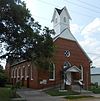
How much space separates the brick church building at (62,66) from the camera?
42.0 m

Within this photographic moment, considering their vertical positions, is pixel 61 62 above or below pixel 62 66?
above

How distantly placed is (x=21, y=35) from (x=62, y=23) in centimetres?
2299

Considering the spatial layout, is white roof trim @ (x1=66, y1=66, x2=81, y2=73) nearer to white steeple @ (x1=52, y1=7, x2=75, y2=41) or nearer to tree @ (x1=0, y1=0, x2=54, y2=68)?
white steeple @ (x1=52, y1=7, x2=75, y2=41)

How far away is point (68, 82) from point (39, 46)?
1692 centimetres

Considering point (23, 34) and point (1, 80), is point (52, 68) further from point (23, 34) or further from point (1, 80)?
point (23, 34)

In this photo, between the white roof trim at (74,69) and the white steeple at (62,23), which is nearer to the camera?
the white roof trim at (74,69)

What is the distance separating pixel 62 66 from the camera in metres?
43.9

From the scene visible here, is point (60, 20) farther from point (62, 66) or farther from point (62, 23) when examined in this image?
point (62, 66)

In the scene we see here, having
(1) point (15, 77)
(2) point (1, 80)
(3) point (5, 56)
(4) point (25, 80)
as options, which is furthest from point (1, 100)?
(1) point (15, 77)

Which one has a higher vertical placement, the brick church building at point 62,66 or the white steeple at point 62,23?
the white steeple at point 62,23

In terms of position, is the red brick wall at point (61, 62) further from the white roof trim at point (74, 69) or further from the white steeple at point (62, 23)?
the white roof trim at point (74, 69)

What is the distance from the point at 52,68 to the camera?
42.5m

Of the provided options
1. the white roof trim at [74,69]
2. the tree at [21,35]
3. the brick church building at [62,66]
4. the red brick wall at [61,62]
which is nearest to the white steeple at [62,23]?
the brick church building at [62,66]

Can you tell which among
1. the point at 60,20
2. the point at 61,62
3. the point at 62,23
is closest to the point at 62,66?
the point at 61,62
